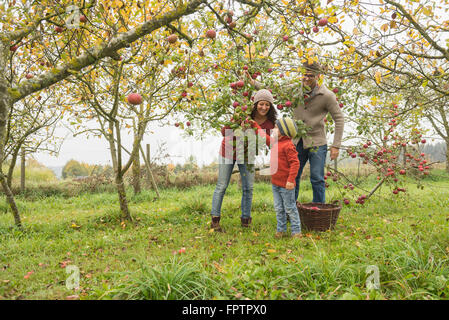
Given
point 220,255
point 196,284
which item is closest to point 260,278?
point 196,284

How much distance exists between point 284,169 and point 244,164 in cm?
53

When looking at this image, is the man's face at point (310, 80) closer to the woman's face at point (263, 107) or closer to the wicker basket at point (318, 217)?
the woman's face at point (263, 107)

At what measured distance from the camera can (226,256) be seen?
119 inches

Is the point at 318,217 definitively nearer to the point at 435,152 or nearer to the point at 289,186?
the point at 289,186

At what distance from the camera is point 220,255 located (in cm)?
300

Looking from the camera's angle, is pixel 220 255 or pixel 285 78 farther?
pixel 285 78

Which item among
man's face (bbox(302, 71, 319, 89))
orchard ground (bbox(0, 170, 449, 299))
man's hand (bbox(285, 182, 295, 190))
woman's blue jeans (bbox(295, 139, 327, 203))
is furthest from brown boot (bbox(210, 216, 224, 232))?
man's face (bbox(302, 71, 319, 89))

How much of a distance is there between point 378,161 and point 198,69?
9.86 ft

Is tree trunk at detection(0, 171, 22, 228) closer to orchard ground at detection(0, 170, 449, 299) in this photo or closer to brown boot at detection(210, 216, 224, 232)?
orchard ground at detection(0, 170, 449, 299)

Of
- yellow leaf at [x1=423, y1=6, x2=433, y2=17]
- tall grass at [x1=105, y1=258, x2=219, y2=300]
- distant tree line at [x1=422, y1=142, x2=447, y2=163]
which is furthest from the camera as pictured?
distant tree line at [x1=422, y1=142, x2=447, y2=163]

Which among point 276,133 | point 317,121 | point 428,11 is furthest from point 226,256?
point 428,11

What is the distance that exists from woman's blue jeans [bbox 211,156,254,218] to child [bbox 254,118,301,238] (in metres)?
0.43

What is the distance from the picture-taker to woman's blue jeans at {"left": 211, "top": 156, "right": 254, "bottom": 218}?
388cm
